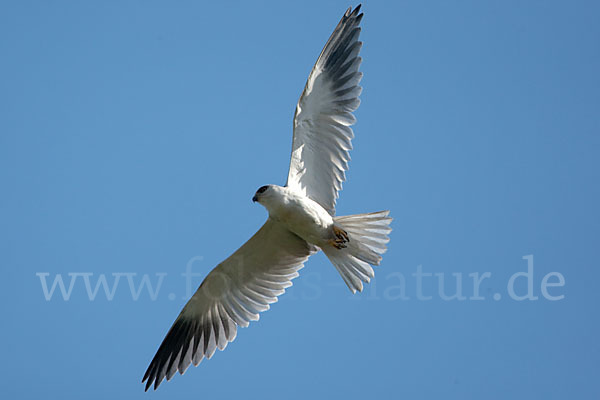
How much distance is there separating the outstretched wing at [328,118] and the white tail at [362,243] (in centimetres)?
29

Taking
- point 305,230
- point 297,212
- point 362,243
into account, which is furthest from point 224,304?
point 362,243

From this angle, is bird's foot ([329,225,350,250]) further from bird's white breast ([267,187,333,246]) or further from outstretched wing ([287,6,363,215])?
outstretched wing ([287,6,363,215])

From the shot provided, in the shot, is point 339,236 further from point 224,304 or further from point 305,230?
point 224,304

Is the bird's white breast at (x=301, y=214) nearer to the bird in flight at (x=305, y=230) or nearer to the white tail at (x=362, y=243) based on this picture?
the bird in flight at (x=305, y=230)

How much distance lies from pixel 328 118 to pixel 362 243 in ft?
3.92

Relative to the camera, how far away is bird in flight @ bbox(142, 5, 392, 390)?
7078 millimetres

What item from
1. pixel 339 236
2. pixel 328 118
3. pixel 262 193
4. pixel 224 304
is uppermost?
pixel 328 118

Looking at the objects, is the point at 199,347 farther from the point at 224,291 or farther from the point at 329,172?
the point at 329,172

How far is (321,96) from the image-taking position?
7.13 meters

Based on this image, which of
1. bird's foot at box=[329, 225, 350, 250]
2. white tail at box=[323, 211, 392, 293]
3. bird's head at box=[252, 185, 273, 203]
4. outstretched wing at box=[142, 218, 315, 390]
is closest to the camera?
bird's head at box=[252, 185, 273, 203]

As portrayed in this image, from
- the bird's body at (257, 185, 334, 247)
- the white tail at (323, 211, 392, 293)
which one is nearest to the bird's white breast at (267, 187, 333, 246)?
the bird's body at (257, 185, 334, 247)

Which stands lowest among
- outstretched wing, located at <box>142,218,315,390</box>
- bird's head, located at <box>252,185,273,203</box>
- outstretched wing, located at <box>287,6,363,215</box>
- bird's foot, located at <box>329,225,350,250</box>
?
outstretched wing, located at <box>142,218,315,390</box>

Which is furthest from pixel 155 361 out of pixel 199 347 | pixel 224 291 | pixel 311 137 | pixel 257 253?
pixel 311 137

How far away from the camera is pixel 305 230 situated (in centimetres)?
709
